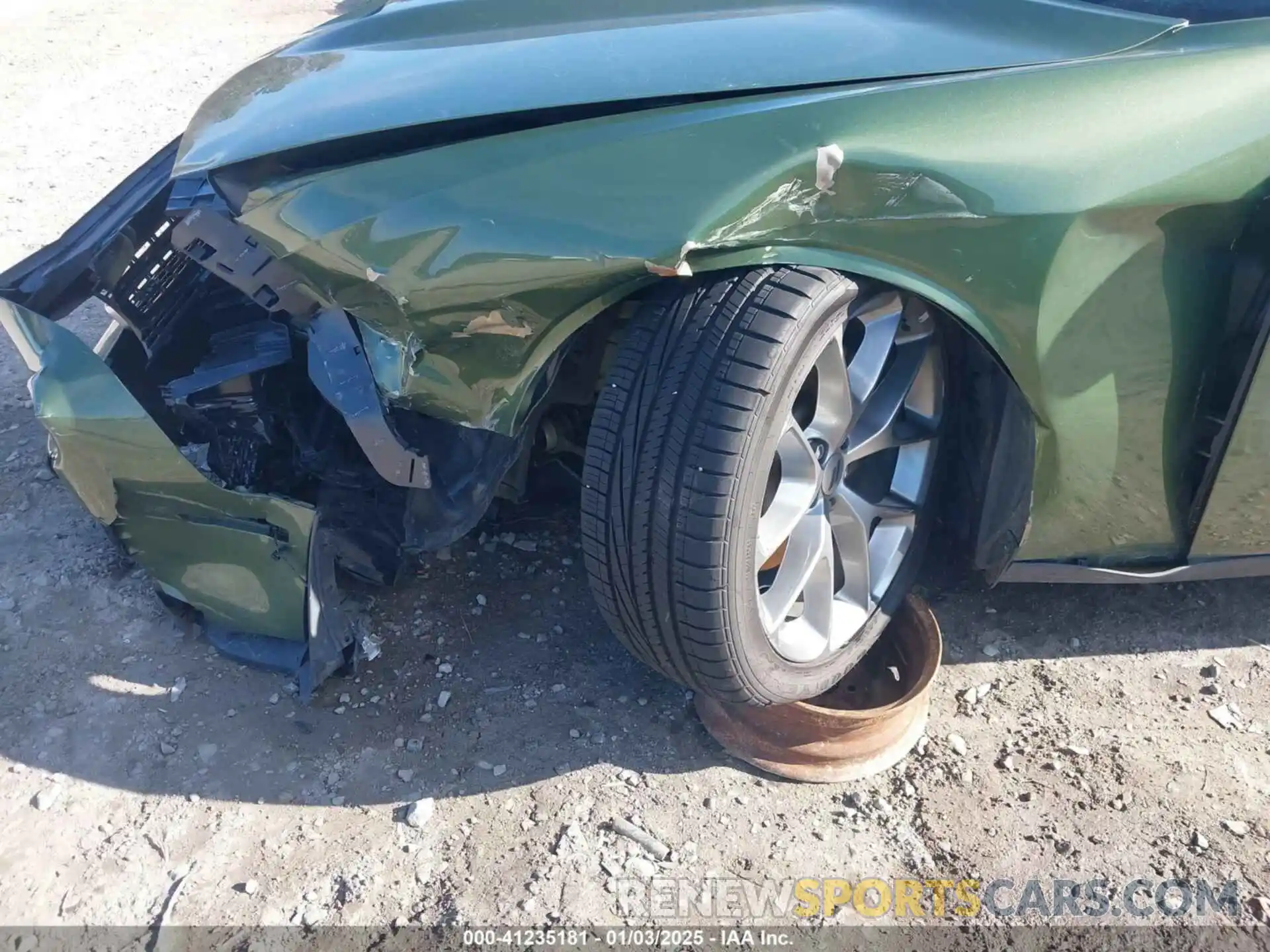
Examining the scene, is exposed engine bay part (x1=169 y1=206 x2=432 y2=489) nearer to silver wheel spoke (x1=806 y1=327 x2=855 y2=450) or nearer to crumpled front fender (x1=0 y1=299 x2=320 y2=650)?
crumpled front fender (x1=0 y1=299 x2=320 y2=650)

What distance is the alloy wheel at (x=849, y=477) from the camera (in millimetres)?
2121

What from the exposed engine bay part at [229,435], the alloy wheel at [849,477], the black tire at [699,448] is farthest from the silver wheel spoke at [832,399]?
the exposed engine bay part at [229,435]

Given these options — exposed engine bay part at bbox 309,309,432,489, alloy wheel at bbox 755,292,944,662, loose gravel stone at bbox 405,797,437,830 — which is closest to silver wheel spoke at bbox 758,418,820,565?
alloy wheel at bbox 755,292,944,662

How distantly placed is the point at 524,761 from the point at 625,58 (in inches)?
64.3

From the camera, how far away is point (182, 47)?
26.1ft

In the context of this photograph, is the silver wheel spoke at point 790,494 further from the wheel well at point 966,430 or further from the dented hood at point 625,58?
the dented hood at point 625,58

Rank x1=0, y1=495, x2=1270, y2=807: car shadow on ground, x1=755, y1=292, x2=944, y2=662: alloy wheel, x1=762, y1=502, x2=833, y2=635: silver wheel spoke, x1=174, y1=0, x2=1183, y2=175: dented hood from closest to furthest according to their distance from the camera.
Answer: x1=174, y1=0, x2=1183, y2=175: dented hood < x1=755, y1=292, x2=944, y2=662: alloy wheel < x1=762, y1=502, x2=833, y2=635: silver wheel spoke < x1=0, y1=495, x2=1270, y2=807: car shadow on ground

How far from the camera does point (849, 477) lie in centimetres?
250

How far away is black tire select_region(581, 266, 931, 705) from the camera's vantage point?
1821mm

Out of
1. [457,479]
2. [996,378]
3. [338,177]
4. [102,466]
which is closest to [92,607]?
[102,466]

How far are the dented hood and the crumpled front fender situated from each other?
1.81ft

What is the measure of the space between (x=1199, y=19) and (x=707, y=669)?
1.79 m

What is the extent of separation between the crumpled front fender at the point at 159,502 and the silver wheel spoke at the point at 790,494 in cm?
107

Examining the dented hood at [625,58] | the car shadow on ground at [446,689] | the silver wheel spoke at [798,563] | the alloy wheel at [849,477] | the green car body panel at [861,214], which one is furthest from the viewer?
the car shadow on ground at [446,689]
